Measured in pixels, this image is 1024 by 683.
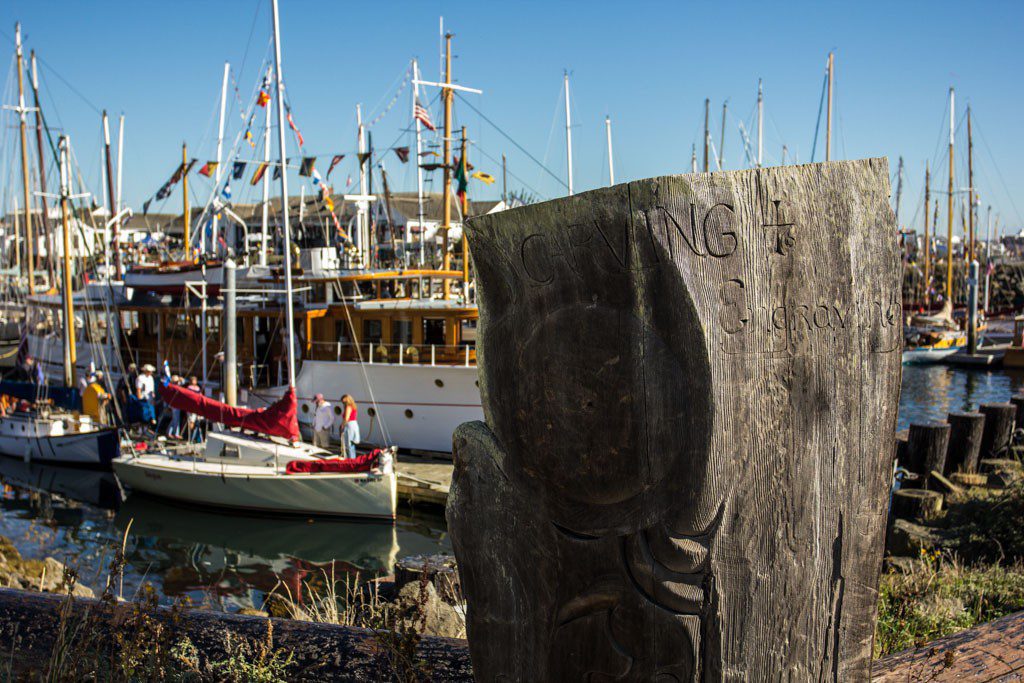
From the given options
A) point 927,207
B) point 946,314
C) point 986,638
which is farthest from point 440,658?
point 927,207

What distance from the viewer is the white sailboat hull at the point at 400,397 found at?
59.0 feet

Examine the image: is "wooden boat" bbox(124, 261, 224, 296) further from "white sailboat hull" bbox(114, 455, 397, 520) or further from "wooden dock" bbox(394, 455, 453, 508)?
Result: "wooden dock" bbox(394, 455, 453, 508)

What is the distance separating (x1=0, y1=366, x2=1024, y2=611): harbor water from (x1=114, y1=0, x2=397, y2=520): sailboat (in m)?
0.37

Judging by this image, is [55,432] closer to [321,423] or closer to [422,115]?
[321,423]

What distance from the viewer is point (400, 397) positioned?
18.5 meters

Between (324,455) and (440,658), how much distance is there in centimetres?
1305

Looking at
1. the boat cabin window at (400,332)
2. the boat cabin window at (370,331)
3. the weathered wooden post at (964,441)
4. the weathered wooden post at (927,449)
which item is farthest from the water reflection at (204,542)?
the weathered wooden post at (964,441)

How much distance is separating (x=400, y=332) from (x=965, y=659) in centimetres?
1625

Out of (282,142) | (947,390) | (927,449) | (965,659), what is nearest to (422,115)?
(282,142)

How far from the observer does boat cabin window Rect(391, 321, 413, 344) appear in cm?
1870

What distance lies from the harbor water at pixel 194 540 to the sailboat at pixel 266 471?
1.23ft

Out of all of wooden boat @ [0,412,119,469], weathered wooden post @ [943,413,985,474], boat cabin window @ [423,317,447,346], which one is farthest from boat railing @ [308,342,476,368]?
weathered wooden post @ [943,413,985,474]

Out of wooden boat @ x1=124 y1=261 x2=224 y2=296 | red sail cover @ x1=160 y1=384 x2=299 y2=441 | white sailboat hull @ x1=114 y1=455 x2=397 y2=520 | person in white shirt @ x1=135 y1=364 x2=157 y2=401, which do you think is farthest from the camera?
wooden boat @ x1=124 y1=261 x2=224 y2=296

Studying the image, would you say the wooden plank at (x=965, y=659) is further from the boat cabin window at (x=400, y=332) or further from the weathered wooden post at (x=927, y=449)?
the boat cabin window at (x=400, y=332)
